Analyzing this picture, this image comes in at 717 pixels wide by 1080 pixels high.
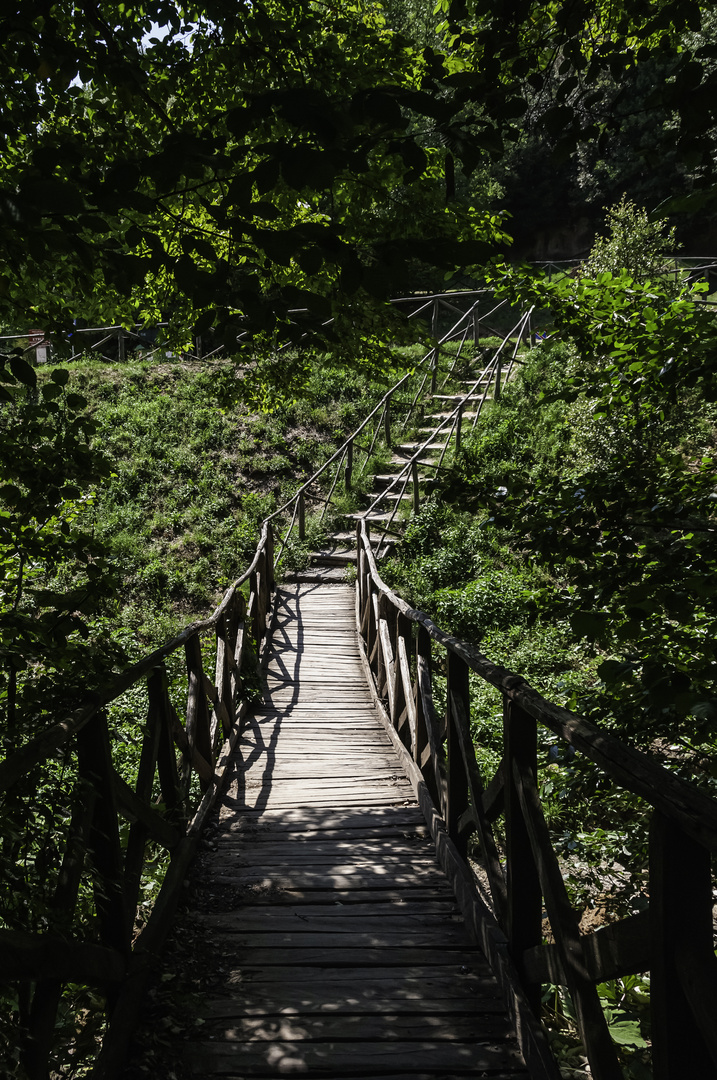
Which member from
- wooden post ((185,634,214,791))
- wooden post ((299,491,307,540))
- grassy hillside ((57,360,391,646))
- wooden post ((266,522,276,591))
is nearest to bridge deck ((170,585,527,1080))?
wooden post ((185,634,214,791))

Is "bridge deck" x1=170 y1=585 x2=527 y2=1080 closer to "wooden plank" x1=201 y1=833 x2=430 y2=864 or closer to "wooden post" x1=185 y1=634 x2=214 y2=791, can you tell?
"wooden plank" x1=201 y1=833 x2=430 y2=864

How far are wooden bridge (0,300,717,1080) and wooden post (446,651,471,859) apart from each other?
13 millimetres

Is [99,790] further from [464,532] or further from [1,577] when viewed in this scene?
[464,532]

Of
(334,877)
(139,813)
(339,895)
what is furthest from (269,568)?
(139,813)

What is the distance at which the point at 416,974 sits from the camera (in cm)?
258

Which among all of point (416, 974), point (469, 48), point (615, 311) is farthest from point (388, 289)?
point (469, 48)

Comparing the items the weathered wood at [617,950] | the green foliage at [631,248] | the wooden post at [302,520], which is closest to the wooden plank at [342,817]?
the weathered wood at [617,950]

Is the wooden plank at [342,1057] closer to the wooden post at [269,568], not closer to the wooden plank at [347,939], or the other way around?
Answer: the wooden plank at [347,939]

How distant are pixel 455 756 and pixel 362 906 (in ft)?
2.54

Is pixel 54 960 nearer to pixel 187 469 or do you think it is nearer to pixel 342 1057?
pixel 342 1057

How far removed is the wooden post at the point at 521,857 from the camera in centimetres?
232

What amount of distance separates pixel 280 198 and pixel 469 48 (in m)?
1.66

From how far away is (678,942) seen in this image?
1310 millimetres

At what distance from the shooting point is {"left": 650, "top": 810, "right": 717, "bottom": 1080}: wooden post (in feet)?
4.24
